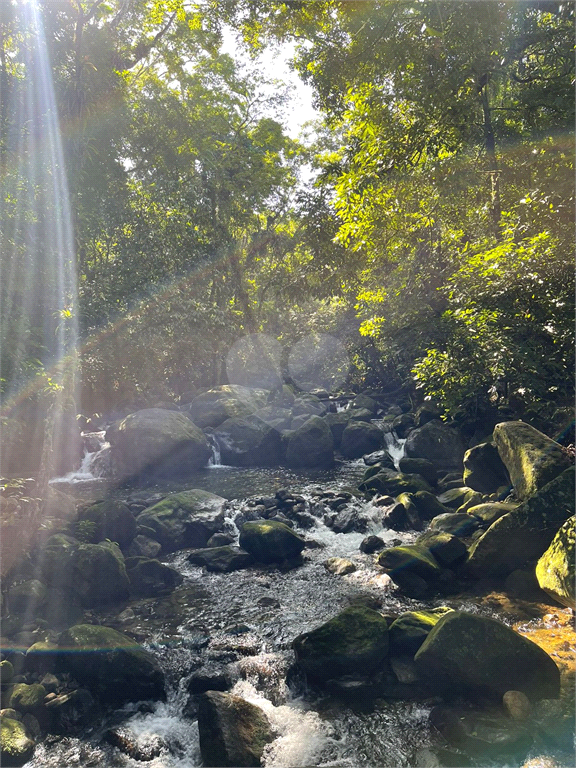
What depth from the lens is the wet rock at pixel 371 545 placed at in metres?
11.2

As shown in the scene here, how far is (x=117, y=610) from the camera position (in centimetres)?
912

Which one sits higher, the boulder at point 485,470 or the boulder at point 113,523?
the boulder at point 113,523

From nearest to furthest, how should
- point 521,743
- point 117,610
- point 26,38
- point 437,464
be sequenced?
point 521,743
point 117,610
point 26,38
point 437,464

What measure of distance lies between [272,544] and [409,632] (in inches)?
182

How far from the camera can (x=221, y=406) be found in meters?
25.9

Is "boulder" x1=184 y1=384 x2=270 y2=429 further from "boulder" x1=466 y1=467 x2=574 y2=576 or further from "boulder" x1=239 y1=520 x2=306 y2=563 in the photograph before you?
"boulder" x1=466 y1=467 x2=574 y2=576

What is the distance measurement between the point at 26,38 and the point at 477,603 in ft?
58.1

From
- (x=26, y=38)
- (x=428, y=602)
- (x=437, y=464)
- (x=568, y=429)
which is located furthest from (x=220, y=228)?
(x=428, y=602)

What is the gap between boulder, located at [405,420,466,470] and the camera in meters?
18.1

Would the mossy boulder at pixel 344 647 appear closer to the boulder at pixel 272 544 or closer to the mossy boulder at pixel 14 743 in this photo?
the mossy boulder at pixel 14 743

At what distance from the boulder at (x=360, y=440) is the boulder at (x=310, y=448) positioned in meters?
1.32

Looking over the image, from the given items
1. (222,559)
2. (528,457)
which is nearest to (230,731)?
(222,559)

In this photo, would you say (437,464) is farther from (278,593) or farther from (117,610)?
(117,610)

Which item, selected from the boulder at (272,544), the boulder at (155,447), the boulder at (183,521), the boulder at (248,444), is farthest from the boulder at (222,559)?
the boulder at (248,444)
